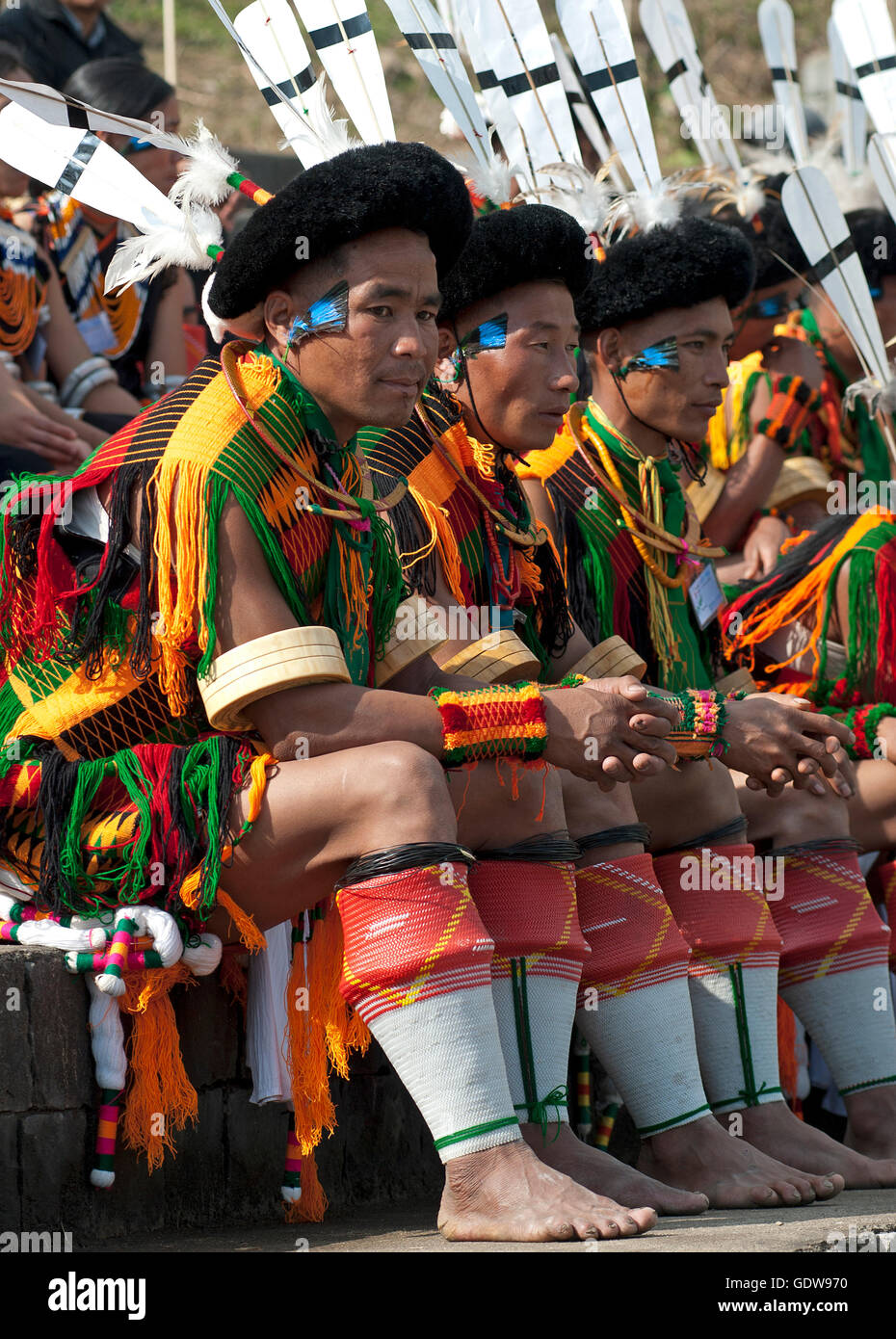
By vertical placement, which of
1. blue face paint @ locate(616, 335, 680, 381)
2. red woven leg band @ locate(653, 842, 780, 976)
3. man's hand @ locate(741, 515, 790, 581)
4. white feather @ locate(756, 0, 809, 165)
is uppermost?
white feather @ locate(756, 0, 809, 165)

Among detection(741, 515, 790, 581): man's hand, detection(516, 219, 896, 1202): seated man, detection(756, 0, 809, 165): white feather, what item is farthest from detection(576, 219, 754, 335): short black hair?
detection(756, 0, 809, 165): white feather

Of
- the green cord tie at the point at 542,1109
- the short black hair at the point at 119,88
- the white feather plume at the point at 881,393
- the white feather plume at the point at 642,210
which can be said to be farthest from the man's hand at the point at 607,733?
the short black hair at the point at 119,88

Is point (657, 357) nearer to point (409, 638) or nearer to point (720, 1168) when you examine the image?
Answer: point (409, 638)

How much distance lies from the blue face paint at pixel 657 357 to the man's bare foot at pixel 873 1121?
165 cm

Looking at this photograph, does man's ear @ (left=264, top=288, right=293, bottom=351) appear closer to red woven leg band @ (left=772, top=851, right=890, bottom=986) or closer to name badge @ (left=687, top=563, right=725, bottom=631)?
name badge @ (left=687, top=563, right=725, bottom=631)

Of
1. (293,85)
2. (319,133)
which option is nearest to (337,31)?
(293,85)

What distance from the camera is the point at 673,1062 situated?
10.4 ft

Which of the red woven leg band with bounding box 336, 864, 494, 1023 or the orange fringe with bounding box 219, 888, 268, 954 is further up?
the orange fringe with bounding box 219, 888, 268, 954

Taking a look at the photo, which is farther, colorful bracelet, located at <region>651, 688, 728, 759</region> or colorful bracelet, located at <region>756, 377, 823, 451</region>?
colorful bracelet, located at <region>756, 377, 823, 451</region>

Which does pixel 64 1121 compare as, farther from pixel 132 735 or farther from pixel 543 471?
pixel 543 471

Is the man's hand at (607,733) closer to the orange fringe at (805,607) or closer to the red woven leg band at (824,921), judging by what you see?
the red woven leg band at (824,921)

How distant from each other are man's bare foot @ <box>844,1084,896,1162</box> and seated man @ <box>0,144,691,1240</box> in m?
1.13

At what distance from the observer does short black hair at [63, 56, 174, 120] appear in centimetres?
564
